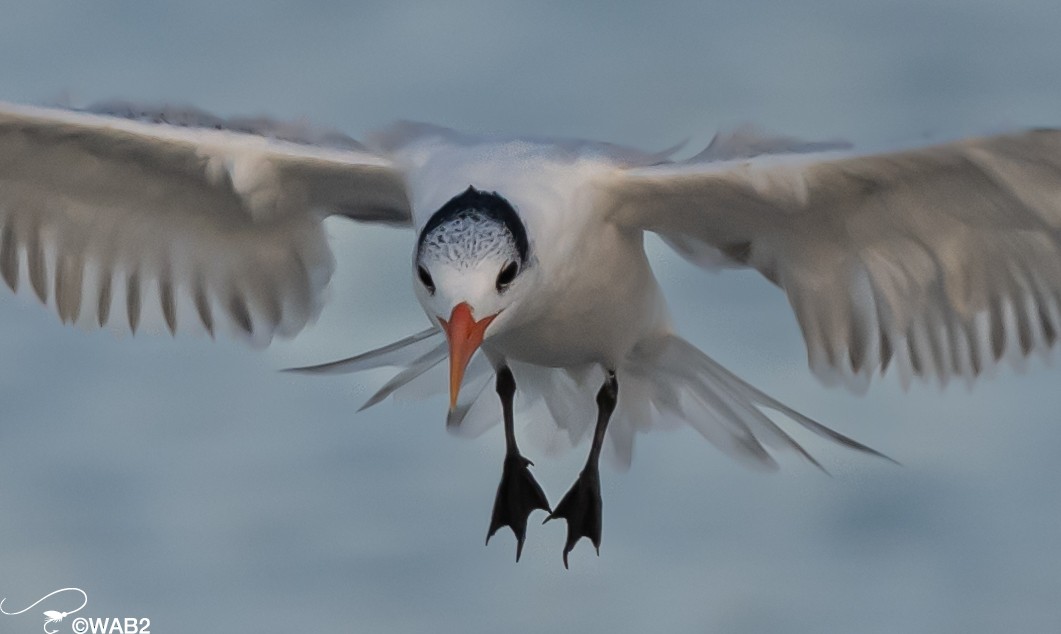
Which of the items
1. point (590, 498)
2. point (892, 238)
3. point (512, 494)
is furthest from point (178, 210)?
point (892, 238)

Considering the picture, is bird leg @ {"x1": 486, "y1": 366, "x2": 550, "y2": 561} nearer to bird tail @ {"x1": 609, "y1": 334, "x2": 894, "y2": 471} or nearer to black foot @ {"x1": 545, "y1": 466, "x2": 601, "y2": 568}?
black foot @ {"x1": 545, "y1": 466, "x2": 601, "y2": 568}

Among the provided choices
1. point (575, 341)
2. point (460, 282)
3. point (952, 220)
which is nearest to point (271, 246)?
point (575, 341)

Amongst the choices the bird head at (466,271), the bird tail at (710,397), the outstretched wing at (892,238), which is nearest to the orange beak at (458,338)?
the bird head at (466,271)

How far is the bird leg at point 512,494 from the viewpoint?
10320 millimetres

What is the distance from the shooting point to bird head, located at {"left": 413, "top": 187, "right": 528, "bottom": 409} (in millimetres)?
7730

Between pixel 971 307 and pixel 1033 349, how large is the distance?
343 millimetres

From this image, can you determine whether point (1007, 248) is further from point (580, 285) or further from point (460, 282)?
point (460, 282)

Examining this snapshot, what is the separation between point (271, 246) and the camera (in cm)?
1008

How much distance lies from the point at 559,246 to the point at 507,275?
0.60 meters

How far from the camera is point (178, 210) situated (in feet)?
32.4

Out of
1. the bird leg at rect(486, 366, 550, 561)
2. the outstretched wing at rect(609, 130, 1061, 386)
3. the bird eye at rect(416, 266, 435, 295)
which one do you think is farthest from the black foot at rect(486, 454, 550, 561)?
the bird eye at rect(416, 266, 435, 295)

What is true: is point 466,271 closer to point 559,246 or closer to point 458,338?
point 458,338

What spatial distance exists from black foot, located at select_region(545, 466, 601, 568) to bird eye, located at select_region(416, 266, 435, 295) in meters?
2.66

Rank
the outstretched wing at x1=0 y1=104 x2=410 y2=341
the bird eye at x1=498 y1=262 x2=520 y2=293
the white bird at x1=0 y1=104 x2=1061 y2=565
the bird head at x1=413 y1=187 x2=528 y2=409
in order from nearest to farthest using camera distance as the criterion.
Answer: the bird head at x1=413 y1=187 x2=528 y2=409
the bird eye at x1=498 y1=262 x2=520 y2=293
the white bird at x1=0 y1=104 x2=1061 y2=565
the outstretched wing at x1=0 y1=104 x2=410 y2=341
